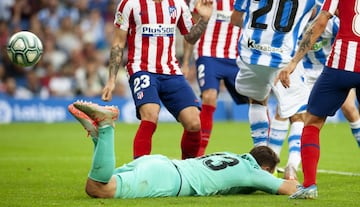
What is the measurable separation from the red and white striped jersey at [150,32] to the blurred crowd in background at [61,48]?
44.0 feet

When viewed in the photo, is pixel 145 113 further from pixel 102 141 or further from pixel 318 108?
pixel 318 108

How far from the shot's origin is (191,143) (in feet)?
34.6

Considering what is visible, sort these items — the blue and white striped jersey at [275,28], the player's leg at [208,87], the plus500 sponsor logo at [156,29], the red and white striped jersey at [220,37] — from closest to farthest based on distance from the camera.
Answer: the plus500 sponsor logo at [156,29], the blue and white striped jersey at [275,28], the player's leg at [208,87], the red and white striped jersey at [220,37]

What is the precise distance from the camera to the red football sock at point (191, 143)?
10.5 metres

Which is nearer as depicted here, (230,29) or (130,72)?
(130,72)

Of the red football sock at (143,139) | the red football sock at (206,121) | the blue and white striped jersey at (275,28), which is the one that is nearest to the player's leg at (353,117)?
the blue and white striped jersey at (275,28)

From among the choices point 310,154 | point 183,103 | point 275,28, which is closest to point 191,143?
point 183,103

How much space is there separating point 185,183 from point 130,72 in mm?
2483

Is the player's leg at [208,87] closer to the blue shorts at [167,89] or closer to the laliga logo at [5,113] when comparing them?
the blue shorts at [167,89]

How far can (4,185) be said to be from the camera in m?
9.77

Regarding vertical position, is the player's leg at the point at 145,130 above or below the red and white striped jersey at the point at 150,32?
below

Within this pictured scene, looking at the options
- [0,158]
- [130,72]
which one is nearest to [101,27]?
[0,158]

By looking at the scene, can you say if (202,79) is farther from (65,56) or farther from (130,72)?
(65,56)

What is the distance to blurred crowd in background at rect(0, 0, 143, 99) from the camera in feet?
78.6
